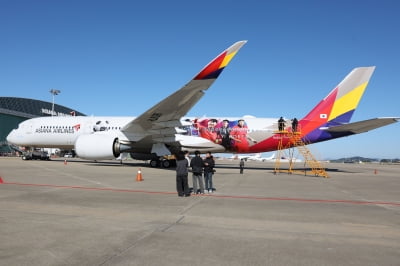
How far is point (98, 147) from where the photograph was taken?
69.8 feet

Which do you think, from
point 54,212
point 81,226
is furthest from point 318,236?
point 54,212

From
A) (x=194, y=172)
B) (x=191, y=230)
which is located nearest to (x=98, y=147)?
(x=194, y=172)

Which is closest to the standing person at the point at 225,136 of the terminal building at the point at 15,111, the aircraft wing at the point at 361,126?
the aircraft wing at the point at 361,126

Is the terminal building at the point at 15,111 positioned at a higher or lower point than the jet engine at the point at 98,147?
higher

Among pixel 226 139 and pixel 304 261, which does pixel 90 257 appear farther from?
pixel 226 139

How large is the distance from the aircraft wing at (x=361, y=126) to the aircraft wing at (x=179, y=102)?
9968mm

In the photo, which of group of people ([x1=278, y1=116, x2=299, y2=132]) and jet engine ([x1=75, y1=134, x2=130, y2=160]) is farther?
group of people ([x1=278, y1=116, x2=299, y2=132])

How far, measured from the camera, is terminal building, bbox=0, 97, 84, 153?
62281 mm

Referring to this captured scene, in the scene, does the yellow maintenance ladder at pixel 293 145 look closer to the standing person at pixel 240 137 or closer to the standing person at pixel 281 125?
the standing person at pixel 281 125

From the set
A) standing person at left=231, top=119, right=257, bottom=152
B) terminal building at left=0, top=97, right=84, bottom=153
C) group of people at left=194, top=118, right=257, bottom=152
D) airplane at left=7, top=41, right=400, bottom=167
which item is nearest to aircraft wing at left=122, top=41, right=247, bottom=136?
airplane at left=7, top=41, right=400, bottom=167

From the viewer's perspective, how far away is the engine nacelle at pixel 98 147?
21.2 metres

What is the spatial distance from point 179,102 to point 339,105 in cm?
1199

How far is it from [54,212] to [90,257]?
3.39 meters

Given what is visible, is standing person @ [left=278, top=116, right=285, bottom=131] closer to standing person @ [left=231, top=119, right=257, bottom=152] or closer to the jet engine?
standing person @ [left=231, top=119, right=257, bottom=152]
